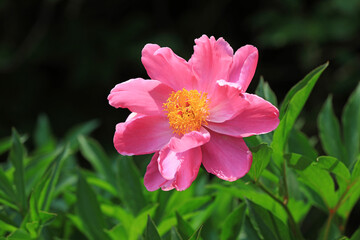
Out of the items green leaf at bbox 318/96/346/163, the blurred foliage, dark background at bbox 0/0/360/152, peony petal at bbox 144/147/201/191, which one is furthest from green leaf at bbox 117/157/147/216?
dark background at bbox 0/0/360/152

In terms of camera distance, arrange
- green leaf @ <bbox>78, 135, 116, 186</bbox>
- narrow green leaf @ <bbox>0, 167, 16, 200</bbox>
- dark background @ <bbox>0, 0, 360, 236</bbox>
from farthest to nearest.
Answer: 1. dark background @ <bbox>0, 0, 360, 236</bbox>
2. green leaf @ <bbox>78, 135, 116, 186</bbox>
3. narrow green leaf @ <bbox>0, 167, 16, 200</bbox>

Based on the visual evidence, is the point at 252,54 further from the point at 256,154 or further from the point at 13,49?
the point at 13,49

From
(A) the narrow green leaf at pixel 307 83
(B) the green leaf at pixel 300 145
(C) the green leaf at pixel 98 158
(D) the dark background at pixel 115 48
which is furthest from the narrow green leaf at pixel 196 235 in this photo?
(D) the dark background at pixel 115 48

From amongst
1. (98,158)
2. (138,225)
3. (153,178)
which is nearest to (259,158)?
(153,178)

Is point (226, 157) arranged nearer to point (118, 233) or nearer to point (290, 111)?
point (290, 111)

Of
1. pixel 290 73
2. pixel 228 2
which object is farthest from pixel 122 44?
pixel 290 73

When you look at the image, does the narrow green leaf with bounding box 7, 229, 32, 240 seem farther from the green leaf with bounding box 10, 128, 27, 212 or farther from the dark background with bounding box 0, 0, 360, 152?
the dark background with bounding box 0, 0, 360, 152
